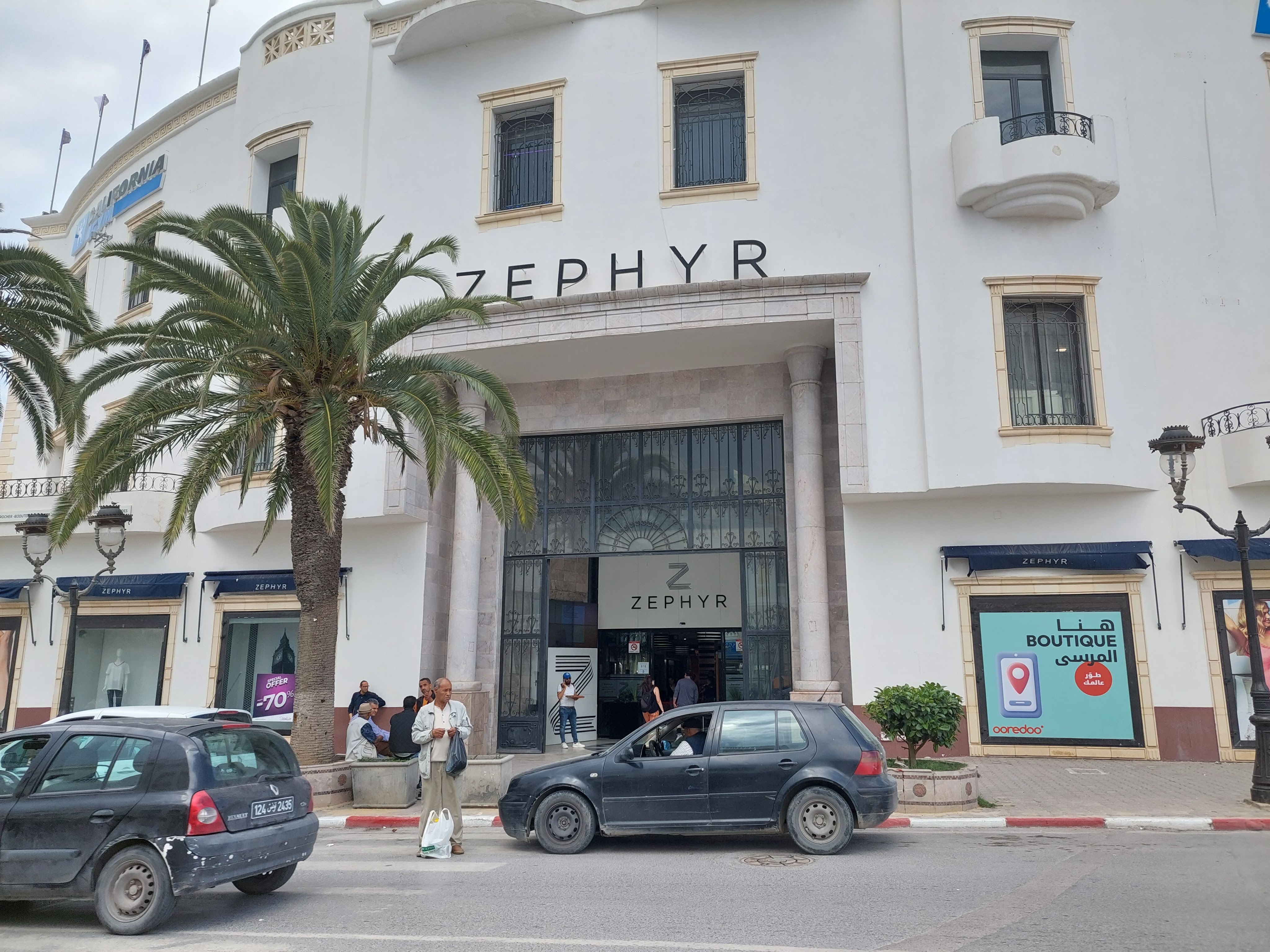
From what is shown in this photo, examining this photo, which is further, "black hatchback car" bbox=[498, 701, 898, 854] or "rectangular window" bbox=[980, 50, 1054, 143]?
"rectangular window" bbox=[980, 50, 1054, 143]

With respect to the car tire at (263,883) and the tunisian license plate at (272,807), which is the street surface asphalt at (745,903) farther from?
the tunisian license plate at (272,807)

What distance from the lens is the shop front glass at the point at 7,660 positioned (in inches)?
853

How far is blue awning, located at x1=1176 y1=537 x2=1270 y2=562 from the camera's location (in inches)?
573

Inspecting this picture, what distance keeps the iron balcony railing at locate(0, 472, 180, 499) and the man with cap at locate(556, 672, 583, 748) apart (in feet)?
31.9

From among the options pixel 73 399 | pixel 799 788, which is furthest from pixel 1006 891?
pixel 73 399

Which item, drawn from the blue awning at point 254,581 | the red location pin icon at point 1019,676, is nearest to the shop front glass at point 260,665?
the blue awning at point 254,581

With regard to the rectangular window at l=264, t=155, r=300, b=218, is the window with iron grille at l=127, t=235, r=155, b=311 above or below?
below

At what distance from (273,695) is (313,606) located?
723 cm

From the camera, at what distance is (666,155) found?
17.5m

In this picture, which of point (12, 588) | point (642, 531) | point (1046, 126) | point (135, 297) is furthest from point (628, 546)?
→ point (135, 297)

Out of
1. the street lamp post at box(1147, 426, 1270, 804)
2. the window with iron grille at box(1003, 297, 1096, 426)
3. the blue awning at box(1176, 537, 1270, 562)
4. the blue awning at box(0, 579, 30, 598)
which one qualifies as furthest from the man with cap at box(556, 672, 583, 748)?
the blue awning at box(0, 579, 30, 598)

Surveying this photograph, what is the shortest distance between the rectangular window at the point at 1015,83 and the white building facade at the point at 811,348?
0.21ft

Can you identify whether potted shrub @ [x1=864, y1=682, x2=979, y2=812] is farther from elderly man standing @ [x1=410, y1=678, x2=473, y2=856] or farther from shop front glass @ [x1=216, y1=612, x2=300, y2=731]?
shop front glass @ [x1=216, y1=612, x2=300, y2=731]

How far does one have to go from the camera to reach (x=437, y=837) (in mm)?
9289
